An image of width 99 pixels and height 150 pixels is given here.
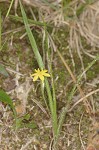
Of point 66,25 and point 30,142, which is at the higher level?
point 66,25

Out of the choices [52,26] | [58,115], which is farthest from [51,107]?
[52,26]

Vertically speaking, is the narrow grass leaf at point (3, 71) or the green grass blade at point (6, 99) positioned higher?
the narrow grass leaf at point (3, 71)

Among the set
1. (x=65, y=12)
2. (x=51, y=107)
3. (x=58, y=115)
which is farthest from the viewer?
→ (x=65, y=12)

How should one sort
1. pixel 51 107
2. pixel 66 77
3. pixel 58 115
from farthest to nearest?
pixel 66 77 → pixel 58 115 → pixel 51 107

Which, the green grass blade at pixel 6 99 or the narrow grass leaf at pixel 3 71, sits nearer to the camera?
the green grass blade at pixel 6 99

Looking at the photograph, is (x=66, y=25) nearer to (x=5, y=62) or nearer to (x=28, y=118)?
(x=5, y=62)

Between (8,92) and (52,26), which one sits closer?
(8,92)

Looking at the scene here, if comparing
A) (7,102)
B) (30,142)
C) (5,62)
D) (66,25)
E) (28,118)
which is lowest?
(30,142)

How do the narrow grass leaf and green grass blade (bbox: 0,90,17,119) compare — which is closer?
green grass blade (bbox: 0,90,17,119)

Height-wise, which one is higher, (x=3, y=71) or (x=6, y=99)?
(x=3, y=71)

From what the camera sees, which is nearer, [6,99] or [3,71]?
[6,99]

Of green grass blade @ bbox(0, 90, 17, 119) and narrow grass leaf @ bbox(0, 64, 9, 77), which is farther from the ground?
narrow grass leaf @ bbox(0, 64, 9, 77)
